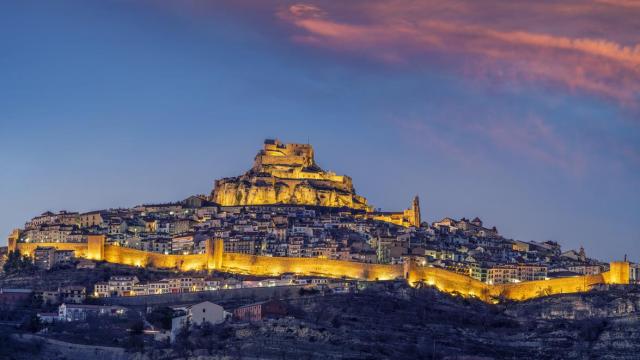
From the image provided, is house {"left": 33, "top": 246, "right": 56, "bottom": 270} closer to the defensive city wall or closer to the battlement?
the defensive city wall

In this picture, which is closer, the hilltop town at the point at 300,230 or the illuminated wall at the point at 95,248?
the illuminated wall at the point at 95,248

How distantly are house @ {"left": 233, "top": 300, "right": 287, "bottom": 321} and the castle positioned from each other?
35117mm

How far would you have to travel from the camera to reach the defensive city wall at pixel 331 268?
68.0 m

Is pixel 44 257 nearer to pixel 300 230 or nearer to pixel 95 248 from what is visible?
pixel 95 248

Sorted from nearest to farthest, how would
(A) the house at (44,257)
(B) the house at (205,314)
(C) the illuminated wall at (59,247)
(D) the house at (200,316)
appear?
(D) the house at (200,316)
(B) the house at (205,314)
(A) the house at (44,257)
(C) the illuminated wall at (59,247)

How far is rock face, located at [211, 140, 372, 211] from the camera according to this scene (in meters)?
93.1

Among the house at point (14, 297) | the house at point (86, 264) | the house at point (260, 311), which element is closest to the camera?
the house at point (260, 311)

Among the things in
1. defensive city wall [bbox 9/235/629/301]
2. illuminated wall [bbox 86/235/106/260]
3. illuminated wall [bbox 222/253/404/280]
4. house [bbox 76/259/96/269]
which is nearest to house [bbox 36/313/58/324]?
house [bbox 76/259/96/269]

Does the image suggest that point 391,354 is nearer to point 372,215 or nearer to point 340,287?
point 340,287

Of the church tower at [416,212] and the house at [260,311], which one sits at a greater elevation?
the church tower at [416,212]

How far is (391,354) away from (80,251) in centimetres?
2722

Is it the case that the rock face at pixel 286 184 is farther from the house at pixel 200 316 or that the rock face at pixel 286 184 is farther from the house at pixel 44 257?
the house at pixel 200 316

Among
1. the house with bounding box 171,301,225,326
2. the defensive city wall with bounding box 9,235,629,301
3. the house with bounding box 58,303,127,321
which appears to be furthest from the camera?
the defensive city wall with bounding box 9,235,629,301

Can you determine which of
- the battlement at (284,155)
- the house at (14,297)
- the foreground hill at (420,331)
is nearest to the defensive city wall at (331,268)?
the foreground hill at (420,331)
